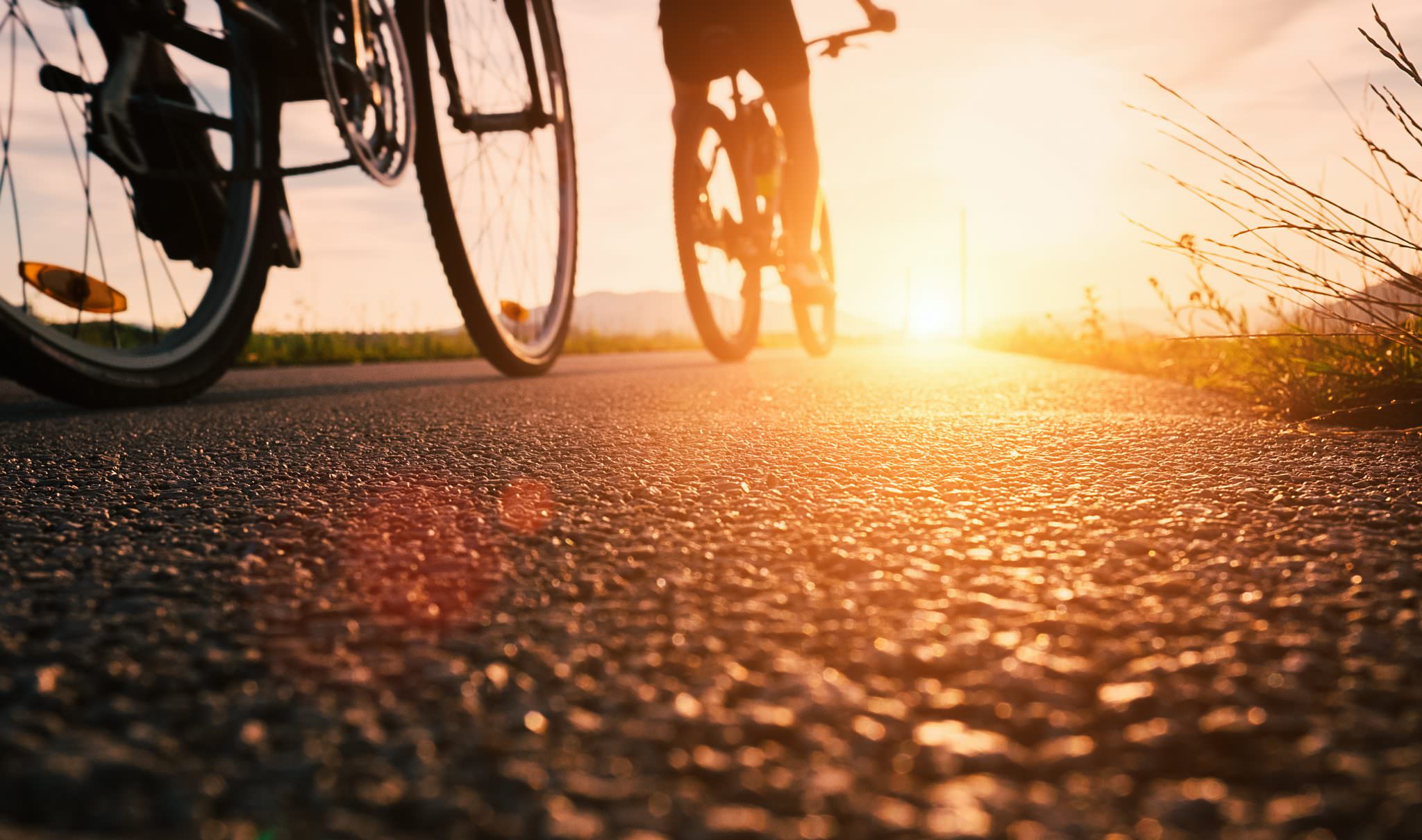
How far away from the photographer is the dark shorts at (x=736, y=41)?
13.8 feet

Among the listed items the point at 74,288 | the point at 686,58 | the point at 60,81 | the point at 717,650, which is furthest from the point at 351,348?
the point at 717,650

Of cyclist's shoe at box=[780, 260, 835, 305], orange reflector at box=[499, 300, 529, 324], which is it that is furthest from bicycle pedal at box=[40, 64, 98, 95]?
cyclist's shoe at box=[780, 260, 835, 305]

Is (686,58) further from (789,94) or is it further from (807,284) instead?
(807,284)

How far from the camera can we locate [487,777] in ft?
1.67

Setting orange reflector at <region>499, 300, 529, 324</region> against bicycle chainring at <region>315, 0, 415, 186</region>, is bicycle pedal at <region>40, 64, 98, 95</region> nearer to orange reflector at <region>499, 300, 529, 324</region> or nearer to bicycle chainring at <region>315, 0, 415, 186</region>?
bicycle chainring at <region>315, 0, 415, 186</region>

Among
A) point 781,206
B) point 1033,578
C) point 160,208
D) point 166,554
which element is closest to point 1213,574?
point 1033,578

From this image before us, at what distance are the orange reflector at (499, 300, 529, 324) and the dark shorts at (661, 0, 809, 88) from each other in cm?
136

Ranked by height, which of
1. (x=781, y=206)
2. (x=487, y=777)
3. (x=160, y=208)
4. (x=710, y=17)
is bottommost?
(x=487, y=777)

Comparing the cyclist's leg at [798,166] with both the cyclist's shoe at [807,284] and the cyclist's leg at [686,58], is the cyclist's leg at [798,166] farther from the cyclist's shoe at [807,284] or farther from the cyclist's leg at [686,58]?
the cyclist's leg at [686,58]

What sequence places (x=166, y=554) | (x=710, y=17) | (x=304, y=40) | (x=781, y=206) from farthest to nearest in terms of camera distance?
1. (x=781, y=206)
2. (x=710, y=17)
3. (x=304, y=40)
4. (x=166, y=554)

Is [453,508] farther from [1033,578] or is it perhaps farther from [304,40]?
[304,40]

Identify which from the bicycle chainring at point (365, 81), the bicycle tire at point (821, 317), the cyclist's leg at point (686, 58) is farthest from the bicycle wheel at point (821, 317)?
the bicycle chainring at point (365, 81)

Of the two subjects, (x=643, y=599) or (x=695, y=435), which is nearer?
(x=643, y=599)

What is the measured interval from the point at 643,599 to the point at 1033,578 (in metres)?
0.35
